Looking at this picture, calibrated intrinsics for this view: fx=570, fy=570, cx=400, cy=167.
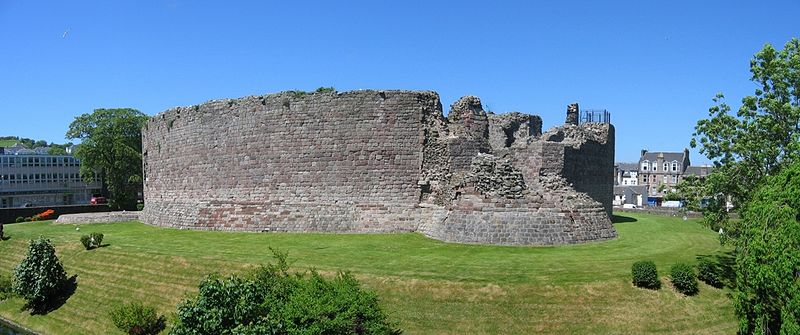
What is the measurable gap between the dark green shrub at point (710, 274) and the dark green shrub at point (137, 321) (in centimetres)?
1840

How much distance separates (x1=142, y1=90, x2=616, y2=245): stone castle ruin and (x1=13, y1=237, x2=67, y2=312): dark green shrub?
9.13m

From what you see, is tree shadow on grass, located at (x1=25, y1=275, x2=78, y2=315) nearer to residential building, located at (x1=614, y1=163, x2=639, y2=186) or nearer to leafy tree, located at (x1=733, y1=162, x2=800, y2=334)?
leafy tree, located at (x1=733, y1=162, x2=800, y2=334)

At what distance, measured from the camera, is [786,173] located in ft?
47.2

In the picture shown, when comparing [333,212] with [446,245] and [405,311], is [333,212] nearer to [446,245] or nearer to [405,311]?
[446,245]

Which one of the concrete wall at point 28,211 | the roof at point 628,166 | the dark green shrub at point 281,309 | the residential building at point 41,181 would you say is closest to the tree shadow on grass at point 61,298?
the dark green shrub at point 281,309

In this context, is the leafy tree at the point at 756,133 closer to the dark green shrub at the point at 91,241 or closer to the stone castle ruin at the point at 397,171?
the stone castle ruin at the point at 397,171

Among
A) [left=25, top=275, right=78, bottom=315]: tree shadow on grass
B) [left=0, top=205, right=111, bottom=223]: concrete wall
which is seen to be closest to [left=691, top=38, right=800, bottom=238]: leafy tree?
[left=25, top=275, right=78, bottom=315]: tree shadow on grass

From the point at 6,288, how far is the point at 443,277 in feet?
67.6

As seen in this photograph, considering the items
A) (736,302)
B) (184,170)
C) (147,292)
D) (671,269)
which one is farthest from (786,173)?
(184,170)

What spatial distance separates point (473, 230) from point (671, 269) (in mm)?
8213

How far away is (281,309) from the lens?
13.9 metres

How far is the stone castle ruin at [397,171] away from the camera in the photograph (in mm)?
25266

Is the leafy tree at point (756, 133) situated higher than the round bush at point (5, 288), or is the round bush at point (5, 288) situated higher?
the leafy tree at point (756, 133)

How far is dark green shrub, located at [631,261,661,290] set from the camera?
1811cm
